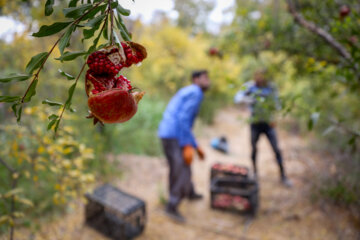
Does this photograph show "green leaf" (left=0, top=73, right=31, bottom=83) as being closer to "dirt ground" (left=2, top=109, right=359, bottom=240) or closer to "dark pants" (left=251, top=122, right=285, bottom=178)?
"dirt ground" (left=2, top=109, right=359, bottom=240)

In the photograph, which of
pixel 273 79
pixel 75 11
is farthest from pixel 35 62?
pixel 273 79

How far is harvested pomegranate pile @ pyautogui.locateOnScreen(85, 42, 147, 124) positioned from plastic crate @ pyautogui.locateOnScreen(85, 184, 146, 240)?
7.73 ft

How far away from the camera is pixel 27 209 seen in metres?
3.44

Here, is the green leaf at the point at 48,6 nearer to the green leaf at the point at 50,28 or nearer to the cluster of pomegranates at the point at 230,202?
the green leaf at the point at 50,28

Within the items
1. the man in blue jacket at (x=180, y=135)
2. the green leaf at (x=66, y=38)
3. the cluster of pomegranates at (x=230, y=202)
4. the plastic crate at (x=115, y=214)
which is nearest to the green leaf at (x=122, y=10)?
the green leaf at (x=66, y=38)

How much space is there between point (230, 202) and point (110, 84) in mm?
3365

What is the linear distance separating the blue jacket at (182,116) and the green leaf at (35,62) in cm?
272

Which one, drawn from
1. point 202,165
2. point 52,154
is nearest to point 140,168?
point 202,165

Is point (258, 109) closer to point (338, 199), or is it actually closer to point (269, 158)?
point (338, 199)

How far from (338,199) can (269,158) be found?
2.86 metres

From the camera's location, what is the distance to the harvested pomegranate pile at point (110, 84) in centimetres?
77

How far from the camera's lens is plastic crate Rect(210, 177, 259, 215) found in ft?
12.0

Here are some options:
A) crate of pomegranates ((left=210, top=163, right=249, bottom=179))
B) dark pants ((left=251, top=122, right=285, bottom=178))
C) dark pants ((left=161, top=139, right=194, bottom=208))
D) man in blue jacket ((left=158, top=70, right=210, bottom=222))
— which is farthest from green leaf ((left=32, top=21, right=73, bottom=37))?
dark pants ((left=251, top=122, right=285, bottom=178))

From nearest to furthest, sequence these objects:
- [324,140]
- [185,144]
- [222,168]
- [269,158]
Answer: [185,144] → [222,168] → [324,140] → [269,158]
